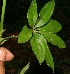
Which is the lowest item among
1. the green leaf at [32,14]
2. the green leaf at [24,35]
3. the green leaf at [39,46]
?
the green leaf at [39,46]

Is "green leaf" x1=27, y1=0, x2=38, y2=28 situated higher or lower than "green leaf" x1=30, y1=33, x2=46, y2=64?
higher

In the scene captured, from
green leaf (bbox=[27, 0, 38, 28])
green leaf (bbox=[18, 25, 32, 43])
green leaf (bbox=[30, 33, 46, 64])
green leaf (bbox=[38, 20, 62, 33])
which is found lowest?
green leaf (bbox=[30, 33, 46, 64])

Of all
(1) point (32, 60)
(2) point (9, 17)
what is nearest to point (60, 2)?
(2) point (9, 17)

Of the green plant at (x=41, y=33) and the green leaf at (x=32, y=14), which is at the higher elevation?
the green leaf at (x=32, y=14)

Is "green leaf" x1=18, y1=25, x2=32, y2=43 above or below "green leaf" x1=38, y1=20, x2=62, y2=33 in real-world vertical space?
above

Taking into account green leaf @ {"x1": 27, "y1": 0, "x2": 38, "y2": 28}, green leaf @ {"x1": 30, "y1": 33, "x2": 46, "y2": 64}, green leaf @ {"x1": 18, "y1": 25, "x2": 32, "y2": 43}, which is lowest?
green leaf @ {"x1": 30, "y1": 33, "x2": 46, "y2": 64}
